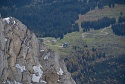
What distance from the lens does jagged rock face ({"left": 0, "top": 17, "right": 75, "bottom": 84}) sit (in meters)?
67.9

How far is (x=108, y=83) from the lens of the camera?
186250 millimetres

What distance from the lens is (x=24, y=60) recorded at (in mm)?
71500

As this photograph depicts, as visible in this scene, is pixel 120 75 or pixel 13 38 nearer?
pixel 13 38

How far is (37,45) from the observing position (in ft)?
254

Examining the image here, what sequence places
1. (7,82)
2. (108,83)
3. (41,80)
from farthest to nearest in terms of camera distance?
(108,83) → (41,80) → (7,82)

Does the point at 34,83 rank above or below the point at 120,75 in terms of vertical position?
above

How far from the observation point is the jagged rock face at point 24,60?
67.9m

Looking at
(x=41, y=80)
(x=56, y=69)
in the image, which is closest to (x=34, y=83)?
(x=41, y=80)

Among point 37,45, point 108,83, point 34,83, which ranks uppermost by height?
point 37,45

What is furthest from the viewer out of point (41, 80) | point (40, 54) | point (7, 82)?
point (40, 54)

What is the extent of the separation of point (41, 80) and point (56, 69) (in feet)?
16.8

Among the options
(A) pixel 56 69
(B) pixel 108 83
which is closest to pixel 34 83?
(A) pixel 56 69

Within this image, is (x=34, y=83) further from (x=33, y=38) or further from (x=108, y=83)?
Result: (x=108, y=83)

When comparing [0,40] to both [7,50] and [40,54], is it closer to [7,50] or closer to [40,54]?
[7,50]
